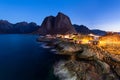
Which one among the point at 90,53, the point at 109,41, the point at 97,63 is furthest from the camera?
the point at 109,41

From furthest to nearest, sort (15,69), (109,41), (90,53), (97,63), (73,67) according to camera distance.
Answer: (109,41) → (90,53) → (15,69) → (97,63) → (73,67)

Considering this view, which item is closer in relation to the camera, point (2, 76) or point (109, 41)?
point (2, 76)

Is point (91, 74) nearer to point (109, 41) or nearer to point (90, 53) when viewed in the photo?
point (90, 53)

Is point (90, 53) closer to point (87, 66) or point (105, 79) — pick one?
point (87, 66)

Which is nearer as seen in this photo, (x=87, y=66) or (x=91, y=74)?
(x=91, y=74)

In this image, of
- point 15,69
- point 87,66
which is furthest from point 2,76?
point 87,66

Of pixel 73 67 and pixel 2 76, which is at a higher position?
pixel 73 67

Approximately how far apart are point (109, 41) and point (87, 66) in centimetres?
2879

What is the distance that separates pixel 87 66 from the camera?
37.3 meters

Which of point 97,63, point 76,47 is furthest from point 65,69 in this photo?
point 76,47

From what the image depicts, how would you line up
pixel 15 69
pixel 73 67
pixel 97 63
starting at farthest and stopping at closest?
pixel 15 69
pixel 97 63
pixel 73 67

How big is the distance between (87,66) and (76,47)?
27.1 m

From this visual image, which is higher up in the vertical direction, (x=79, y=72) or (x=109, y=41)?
(x=109, y=41)

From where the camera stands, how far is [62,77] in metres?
35.1
